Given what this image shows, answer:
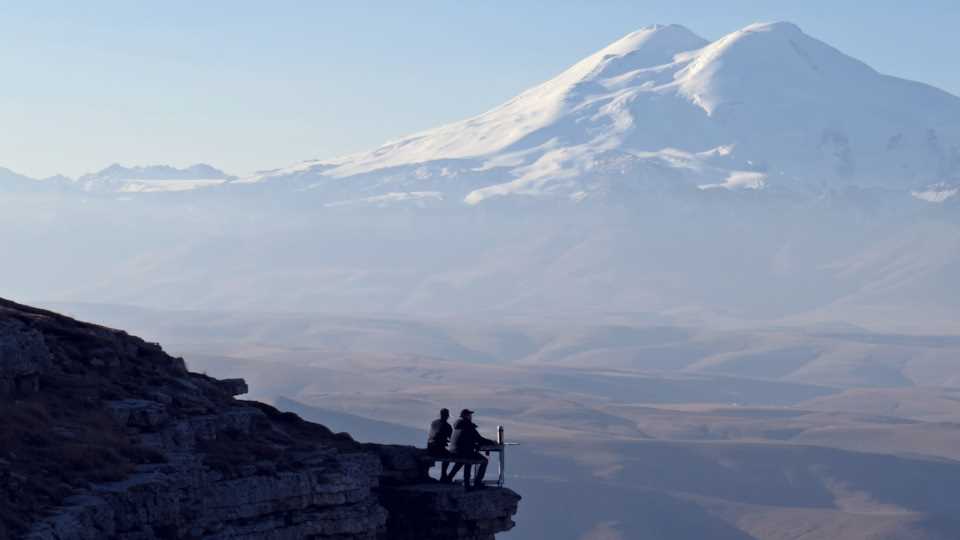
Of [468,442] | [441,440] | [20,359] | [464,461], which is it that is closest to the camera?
[20,359]

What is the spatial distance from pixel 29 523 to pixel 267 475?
14.2 feet

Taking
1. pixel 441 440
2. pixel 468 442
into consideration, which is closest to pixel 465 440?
pixel 468 442

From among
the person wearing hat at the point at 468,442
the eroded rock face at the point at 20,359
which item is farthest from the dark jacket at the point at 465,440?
the eroded rock face at the point at 20,359

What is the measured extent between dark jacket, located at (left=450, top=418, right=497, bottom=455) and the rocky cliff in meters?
0.60

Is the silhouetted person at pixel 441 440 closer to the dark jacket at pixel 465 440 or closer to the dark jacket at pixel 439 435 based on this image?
the dark jacket at pixel 439 435

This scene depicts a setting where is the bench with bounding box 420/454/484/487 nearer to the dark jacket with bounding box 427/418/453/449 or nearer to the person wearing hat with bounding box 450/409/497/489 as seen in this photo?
the person wearing hat with bounding box 450/409/497/489

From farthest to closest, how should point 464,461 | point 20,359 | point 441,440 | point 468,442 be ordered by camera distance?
point 441,440
point 468,442
point 464,461
point 20,359

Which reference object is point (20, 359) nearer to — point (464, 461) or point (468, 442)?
point (464, 461)

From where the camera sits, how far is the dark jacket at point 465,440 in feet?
88.9

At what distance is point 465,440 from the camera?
27156 millimetres

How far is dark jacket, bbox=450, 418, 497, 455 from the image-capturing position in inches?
1067

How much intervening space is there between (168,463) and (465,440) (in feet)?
18.8

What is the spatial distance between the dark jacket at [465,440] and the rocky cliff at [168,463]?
60 centimetres

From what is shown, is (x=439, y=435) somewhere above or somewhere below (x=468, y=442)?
above
